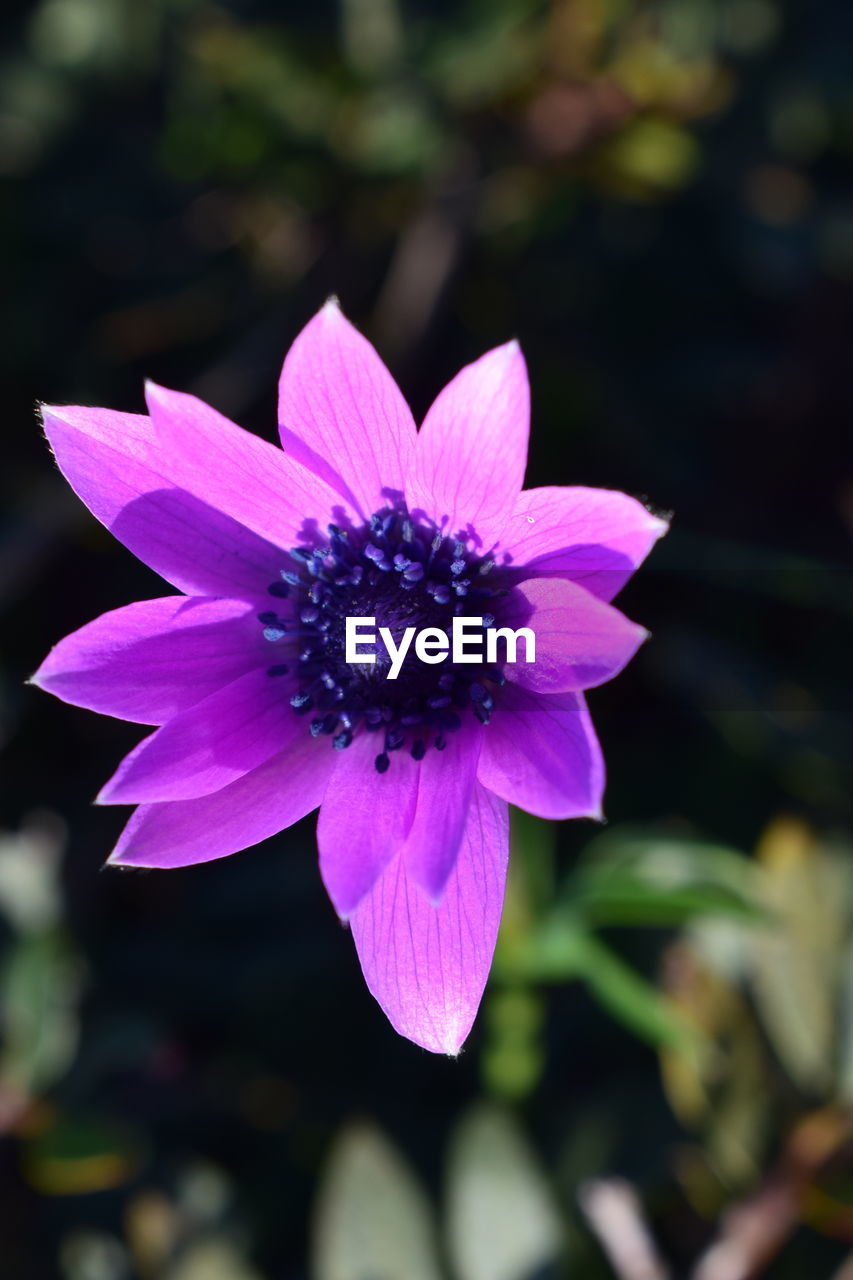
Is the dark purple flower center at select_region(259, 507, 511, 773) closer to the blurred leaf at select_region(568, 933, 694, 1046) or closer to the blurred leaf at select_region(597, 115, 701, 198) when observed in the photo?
the blurred leaf at select_region(568, 933, 694, 1046)

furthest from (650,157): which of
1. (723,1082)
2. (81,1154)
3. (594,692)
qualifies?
(81,1154)

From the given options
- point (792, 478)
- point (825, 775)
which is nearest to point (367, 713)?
point (825, 775)

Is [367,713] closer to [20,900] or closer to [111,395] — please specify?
[20,900]

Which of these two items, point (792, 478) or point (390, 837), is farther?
point (792, 478)

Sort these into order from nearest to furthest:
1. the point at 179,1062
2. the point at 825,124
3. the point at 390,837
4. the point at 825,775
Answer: the point at 390,837, the point at 825,775, the point at 179,1062, the point at 825,124

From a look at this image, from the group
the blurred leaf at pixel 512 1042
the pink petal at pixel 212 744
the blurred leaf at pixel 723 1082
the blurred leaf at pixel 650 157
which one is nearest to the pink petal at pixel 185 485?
the pink petal at pixel 212 744

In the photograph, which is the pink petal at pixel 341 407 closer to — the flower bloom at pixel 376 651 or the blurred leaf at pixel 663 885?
the flower bloom at pixel 376 651

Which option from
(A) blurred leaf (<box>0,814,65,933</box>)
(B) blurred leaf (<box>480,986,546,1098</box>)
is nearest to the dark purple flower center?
(B) blurred leaf (<box>480,986,546,1098</box>)
